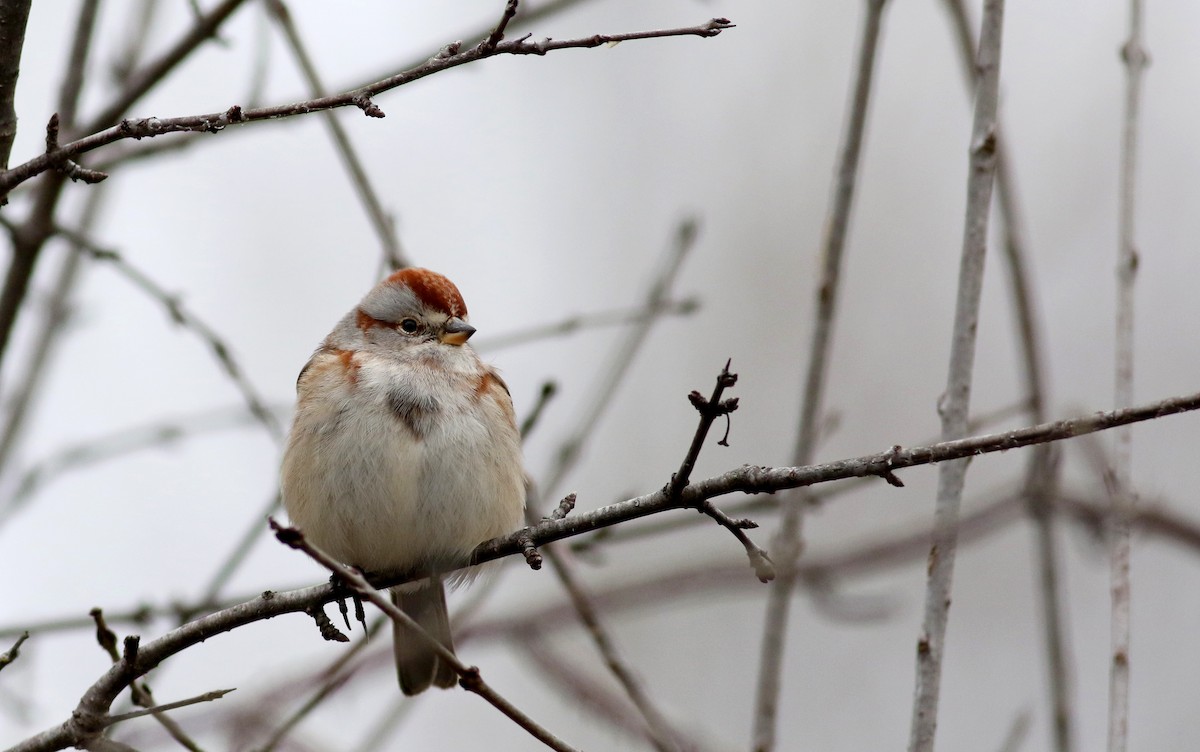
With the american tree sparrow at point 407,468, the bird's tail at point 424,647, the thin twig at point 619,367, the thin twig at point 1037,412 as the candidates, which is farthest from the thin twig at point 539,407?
the thin twig at point 1037,412

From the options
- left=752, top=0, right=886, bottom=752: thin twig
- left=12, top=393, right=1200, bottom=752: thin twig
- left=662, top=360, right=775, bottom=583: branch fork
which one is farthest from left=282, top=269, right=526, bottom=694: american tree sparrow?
left=662, top=360, right=775, bottom=583: branch fork

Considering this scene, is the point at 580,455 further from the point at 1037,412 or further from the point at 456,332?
the point at 1037,412

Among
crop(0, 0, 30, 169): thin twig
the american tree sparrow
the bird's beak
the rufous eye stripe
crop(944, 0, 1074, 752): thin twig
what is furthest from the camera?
the rufous eye stripe

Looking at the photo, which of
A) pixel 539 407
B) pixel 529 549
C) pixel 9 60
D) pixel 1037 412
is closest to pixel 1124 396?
pixel 1037 412

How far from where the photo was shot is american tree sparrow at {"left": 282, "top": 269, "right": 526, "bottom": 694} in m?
4.37

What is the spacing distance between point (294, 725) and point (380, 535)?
771 millimetres

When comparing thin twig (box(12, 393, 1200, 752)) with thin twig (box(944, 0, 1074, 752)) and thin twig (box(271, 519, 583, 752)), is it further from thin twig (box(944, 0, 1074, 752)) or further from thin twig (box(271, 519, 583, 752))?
thin twig (box(944, 0, 1074, 752))

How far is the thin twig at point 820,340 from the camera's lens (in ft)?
13.5

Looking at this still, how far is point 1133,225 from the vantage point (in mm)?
3939

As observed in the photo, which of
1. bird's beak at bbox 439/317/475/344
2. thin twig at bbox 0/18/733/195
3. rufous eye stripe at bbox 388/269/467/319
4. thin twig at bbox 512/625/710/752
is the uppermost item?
rufous eye stripe at bbox 388/269/467/319

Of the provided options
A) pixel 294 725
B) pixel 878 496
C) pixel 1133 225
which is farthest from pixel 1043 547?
pixel 878 496

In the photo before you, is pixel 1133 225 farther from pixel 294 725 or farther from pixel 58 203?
pixel 58 203

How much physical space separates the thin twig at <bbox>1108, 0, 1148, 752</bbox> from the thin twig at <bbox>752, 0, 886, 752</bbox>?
2.82ft

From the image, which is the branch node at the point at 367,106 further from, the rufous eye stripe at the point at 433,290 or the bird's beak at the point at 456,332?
the rufous eye stripe at the point at 433,290
